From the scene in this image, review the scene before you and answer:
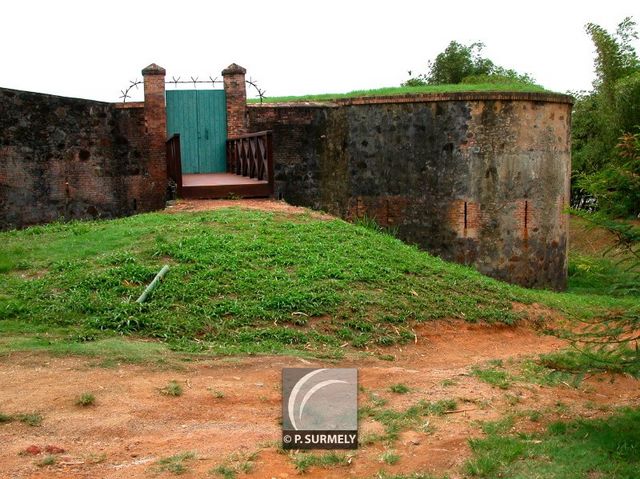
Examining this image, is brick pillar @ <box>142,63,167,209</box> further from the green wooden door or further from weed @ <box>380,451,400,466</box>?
weed @ <box>380,451,400,466</box>

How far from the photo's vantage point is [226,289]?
9086 mm

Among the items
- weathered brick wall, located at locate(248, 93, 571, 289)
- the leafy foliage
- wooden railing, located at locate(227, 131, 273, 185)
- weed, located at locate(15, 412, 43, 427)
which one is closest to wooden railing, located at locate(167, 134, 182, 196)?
wooden railing, located at locate(227, 131, 273, 185)

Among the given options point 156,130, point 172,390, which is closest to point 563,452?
point 172,390

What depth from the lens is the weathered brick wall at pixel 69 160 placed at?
13711mm

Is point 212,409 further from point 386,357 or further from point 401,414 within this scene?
point 386,357

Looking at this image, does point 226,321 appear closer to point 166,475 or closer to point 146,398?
point 146,398

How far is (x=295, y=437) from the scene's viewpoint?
18.4 ft

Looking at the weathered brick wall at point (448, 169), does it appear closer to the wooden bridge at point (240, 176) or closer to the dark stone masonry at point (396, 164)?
the dark stone masonry at point (396, 164)

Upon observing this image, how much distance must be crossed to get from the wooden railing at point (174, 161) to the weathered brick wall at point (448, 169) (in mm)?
1762

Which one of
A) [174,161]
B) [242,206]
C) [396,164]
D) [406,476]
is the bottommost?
[406,476]

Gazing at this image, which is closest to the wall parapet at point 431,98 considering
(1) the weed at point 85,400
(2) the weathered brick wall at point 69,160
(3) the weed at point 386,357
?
(2) the weathered brick wall at point 69,160

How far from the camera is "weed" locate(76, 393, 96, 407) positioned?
20.2 feet

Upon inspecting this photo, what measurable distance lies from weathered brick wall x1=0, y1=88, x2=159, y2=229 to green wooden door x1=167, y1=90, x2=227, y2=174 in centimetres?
72

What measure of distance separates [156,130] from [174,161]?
1.63 m
